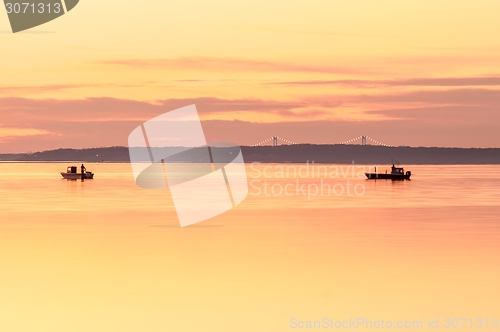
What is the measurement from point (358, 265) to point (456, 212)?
25871 mm

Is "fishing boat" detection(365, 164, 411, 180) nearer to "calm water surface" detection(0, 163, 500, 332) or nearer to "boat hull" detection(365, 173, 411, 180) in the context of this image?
"boat hull" detection(365, 173, 411, 180)

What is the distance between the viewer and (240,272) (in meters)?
23.7

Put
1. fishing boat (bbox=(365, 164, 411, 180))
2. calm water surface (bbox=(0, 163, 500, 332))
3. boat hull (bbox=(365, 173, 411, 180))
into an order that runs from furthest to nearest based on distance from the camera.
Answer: boat hull (bbox=(365, 173, 411, 180)) < fishing boat (bbox=(365, 164, 411, 180)) < calm water surface (bbox=(0, 163, 500, 332))

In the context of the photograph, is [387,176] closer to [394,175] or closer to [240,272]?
[394,175]

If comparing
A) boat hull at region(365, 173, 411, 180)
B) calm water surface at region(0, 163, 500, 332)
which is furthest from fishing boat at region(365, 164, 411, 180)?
calm water surface at region(0, 163, 500, 332)

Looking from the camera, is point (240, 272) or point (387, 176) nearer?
point (240, 272)

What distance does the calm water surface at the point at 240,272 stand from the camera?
1769 cm

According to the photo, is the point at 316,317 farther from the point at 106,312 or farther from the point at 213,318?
the point at 106,312

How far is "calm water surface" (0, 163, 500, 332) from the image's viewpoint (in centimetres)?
1769

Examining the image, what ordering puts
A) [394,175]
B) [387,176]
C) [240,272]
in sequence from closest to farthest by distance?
[240,272] → [394,175] → [387,176]

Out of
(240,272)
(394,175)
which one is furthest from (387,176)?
(240,272)

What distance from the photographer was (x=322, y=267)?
24641mm

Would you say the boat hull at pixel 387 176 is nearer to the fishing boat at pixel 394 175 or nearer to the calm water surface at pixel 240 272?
the fishing boat at pixel 394 175

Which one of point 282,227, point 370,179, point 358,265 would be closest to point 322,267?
point 358,265
